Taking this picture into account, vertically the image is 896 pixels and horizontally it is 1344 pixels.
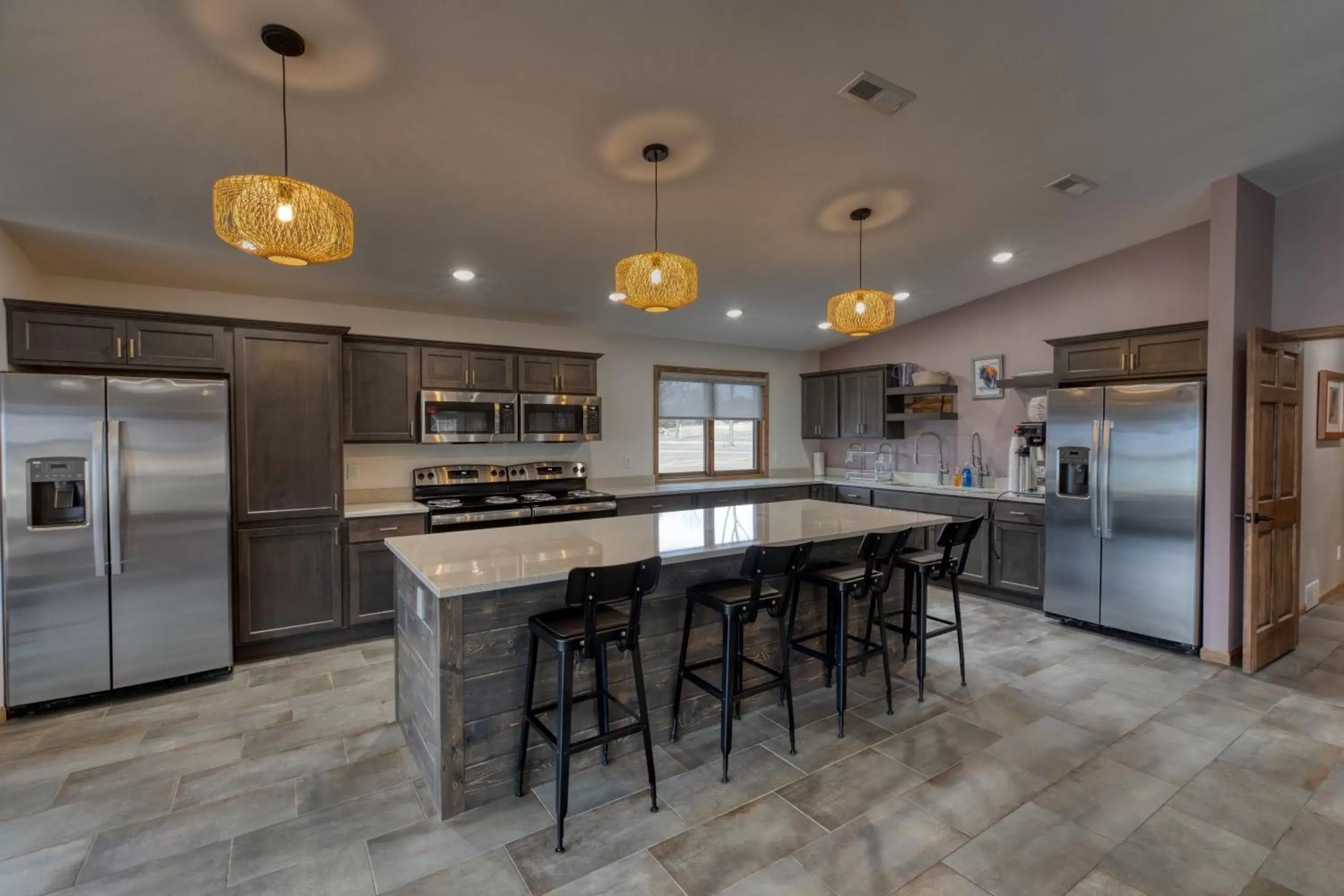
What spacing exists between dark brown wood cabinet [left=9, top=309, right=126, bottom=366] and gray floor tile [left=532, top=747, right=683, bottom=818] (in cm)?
336

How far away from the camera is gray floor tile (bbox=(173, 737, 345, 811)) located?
2404mm

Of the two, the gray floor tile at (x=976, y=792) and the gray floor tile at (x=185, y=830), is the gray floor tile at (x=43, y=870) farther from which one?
the gray floor tile at (x=976, y=792)

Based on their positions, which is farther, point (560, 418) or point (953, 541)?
point (560, 418)

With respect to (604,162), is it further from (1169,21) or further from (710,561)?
(1169,21)

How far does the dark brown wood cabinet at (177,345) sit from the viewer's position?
3.43 m

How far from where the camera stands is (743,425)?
707 cm

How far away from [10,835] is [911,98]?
449 centimetres

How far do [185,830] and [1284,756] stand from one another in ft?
14.7

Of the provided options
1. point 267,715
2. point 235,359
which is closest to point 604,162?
point 235,359

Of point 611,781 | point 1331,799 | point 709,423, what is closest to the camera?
point 1331,799

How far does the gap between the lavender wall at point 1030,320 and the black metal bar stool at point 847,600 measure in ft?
10.1

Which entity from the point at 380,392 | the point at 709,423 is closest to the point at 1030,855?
the point at 380,392

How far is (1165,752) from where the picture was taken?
271 centimetres

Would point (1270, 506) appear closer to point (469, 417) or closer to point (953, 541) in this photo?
point (953, 541)
